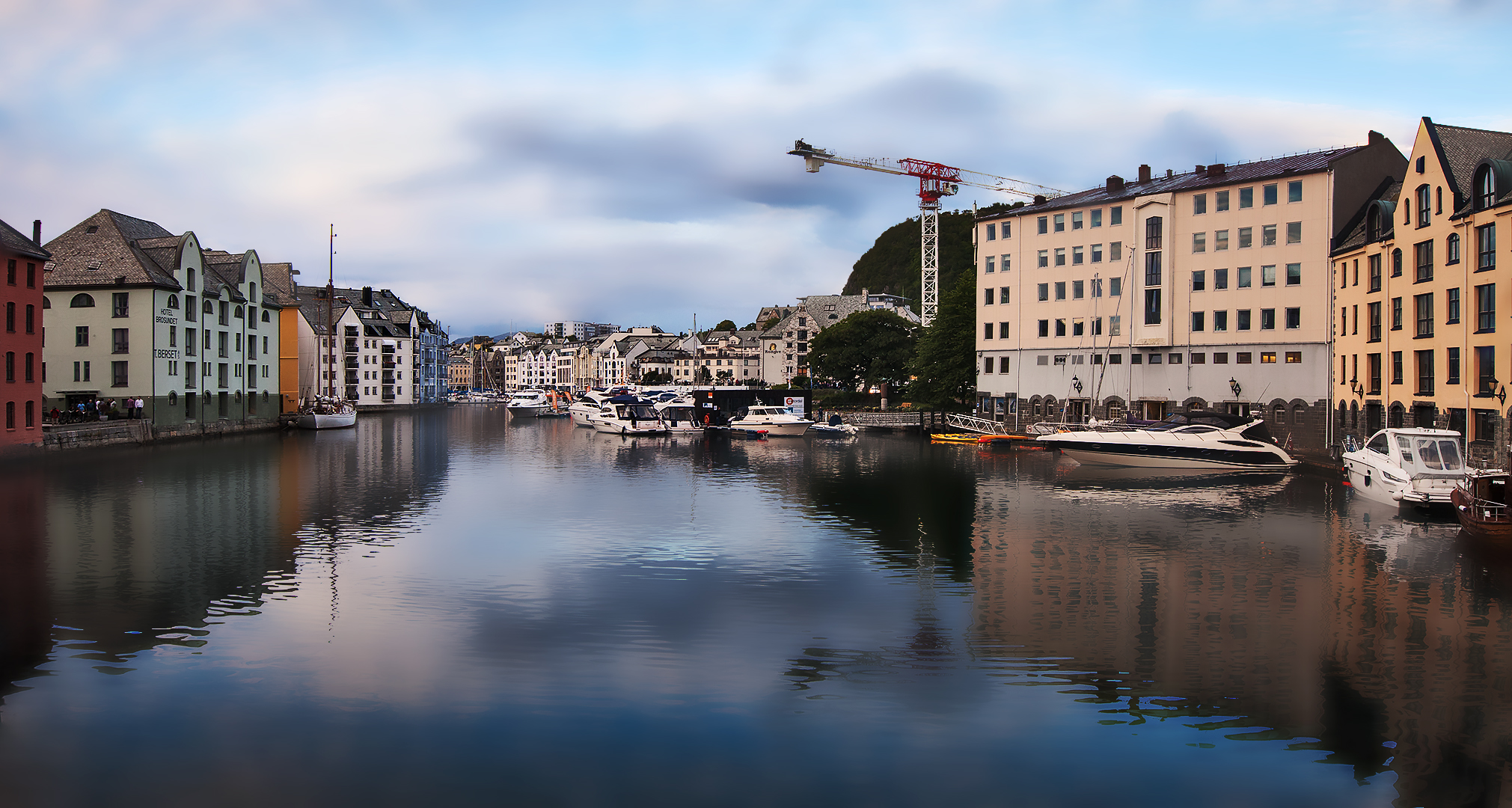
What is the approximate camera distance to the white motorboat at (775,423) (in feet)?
288

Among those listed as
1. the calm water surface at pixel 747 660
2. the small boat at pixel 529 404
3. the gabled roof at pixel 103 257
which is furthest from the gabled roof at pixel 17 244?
the small boat at pixel 529 404

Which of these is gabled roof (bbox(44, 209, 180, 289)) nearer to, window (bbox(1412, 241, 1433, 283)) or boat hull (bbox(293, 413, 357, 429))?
boat hull (bbox(293, 413, 357, 429))

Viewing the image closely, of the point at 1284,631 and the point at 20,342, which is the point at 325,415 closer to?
the point at 20,342

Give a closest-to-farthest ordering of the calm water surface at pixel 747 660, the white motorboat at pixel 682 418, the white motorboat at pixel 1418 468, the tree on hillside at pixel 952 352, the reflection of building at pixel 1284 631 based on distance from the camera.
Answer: the calm water surface at pixel 747 660
the reflection of building at pixel 1284 631
the white motorboat at pixel 1418 468
the white motorboat at pixel 682 418
the tree on hillside at pixel 952 352

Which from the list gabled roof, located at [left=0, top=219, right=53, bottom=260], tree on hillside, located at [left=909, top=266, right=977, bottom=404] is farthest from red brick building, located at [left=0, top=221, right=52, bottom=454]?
tree on hillside, located at [left=909, top=266, right=977, bottom=404]

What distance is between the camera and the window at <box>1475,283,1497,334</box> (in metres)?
40.5

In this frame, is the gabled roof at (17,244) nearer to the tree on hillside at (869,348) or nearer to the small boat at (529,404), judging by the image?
the tree on hillside at (869,348)

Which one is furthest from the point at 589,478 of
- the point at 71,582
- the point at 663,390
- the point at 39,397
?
the point at 663,390

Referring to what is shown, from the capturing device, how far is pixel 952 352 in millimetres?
96688

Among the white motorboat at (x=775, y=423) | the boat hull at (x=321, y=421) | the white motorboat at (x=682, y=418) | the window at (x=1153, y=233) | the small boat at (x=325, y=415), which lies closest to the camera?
the window at (x=1153, y=233)

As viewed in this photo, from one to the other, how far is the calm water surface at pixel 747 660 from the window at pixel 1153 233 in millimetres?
47863

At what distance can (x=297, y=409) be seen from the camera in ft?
341

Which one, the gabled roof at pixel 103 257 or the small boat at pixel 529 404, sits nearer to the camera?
the gabled roof at pixel 103 257

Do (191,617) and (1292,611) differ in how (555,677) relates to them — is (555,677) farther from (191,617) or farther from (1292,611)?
(1292,611)
